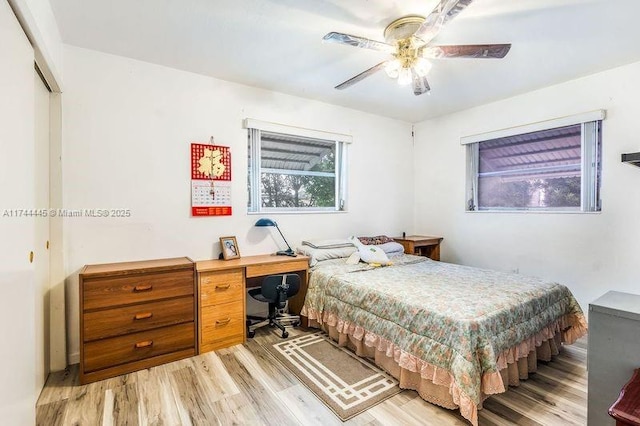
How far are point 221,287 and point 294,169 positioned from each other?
1.72 m

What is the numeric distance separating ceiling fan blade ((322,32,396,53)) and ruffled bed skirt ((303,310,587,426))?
213cm

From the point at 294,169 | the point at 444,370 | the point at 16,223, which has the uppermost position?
the point at 294,169

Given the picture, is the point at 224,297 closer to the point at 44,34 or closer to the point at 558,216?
the point at 44,34

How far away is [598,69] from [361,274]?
10.2ft

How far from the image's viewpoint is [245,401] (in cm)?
199

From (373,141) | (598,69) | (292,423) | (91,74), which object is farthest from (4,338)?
(598,69)

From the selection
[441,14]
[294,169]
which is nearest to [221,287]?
[294,169]

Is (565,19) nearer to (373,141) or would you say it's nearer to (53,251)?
(373,141)

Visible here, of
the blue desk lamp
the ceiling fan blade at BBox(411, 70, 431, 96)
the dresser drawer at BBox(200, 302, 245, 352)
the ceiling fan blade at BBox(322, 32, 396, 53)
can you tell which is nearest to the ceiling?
the ceiling fan blade at BBox(322, 32, 396, 53)

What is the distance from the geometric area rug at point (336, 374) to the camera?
1.99m

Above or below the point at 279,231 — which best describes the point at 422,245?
below

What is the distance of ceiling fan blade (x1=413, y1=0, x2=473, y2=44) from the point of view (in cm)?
155

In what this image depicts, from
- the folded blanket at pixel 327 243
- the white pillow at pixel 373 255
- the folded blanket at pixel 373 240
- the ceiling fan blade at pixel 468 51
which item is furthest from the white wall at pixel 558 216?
the ceiling fan blade at pixel 468 51

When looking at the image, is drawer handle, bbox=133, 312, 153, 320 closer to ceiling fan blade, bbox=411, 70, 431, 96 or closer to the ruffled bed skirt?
the ruffled bed skirt
